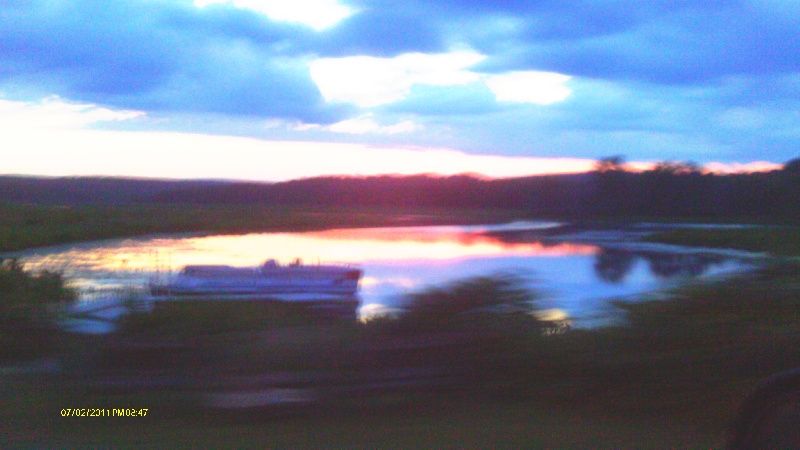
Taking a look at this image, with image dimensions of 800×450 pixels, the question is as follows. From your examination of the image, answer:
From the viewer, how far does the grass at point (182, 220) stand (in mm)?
31453

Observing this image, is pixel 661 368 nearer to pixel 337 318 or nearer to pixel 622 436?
→ pixel 622 436

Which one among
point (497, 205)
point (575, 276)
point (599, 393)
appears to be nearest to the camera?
point (599, 393)

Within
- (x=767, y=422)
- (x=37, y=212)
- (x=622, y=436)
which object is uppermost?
(x=37, y=212)

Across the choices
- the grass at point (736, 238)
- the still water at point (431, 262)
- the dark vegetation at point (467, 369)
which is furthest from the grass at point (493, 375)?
the grass at point (736, 238)

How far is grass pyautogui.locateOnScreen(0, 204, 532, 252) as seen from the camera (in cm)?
3145

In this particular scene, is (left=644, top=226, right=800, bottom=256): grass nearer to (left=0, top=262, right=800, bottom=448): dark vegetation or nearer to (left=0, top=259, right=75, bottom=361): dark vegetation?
(left=0, top=262, right=800, bottom=448): dark vegetation

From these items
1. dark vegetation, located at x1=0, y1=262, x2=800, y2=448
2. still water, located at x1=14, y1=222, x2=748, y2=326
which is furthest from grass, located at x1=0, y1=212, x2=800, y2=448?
still water, located at x1=14, y1=222, x2=748, y2=326

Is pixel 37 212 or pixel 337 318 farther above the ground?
pixel 37 212

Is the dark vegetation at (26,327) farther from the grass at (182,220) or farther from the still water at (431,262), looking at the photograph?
the grass at (182,220)

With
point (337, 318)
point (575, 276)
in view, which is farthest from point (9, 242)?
point (337, 318)

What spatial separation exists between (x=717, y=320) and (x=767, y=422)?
293cm

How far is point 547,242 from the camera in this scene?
25.2 metres
